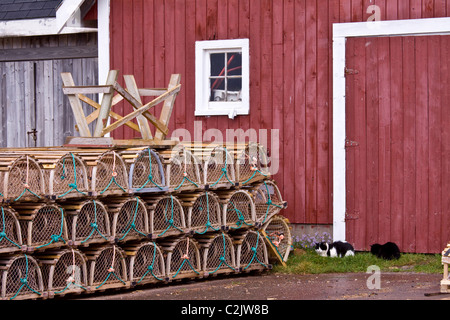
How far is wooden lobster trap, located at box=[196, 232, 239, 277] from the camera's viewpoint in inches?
404

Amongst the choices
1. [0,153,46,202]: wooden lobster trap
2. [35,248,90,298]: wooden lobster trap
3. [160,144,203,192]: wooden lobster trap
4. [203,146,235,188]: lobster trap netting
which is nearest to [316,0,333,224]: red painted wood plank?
[203,146,235,188]: lobster trap netting

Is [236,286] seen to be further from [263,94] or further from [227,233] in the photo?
[263,94]

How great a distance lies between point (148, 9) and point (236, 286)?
5.18 m

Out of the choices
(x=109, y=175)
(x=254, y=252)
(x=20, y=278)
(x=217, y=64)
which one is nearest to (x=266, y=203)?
(x=254, y=252)

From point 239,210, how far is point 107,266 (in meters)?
2.12

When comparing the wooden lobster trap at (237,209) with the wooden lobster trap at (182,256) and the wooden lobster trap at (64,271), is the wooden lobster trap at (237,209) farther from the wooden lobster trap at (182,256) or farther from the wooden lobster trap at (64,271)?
the wooden lobster trap at (64,271)

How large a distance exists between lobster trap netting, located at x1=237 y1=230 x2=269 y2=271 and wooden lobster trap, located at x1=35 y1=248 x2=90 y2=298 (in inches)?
94.3

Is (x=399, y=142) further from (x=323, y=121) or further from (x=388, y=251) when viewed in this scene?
(x=388, y=251)

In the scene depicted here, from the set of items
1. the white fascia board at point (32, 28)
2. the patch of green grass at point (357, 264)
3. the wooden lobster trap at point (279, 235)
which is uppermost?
the white fascia board at point (32, 28)

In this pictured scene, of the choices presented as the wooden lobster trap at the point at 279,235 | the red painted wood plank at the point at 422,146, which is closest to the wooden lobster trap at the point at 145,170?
the wooden lobster trap at the point at 279,235

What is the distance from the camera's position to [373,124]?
11.7m

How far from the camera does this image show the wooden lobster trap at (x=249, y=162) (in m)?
10.8

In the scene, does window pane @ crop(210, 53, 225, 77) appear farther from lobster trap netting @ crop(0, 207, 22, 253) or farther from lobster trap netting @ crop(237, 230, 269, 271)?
lobster trap netting @ crop(0, 207, 22, 253)

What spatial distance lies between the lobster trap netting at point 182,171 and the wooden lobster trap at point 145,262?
0.79 metres
